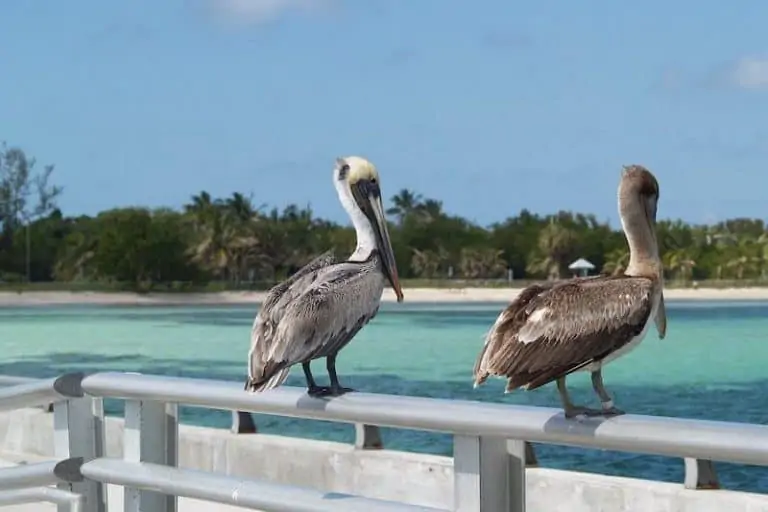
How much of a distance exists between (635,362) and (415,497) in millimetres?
45761

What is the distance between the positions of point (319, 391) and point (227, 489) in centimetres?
29

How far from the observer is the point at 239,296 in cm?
9675

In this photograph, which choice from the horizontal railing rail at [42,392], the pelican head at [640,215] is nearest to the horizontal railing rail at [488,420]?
the horizontal railing rail at [42,392]

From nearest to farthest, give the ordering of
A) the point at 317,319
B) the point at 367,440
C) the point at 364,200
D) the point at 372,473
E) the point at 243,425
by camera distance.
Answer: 1. the point at 317,319
2. the point at 364,200
3. the point at 372,473
4. the point at 367,440
5. the point at 243,425

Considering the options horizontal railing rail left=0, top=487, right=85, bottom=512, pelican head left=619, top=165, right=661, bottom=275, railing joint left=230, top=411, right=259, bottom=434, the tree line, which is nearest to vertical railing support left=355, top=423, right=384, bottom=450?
railing joint left=230, top=411, right=259, bottom=434

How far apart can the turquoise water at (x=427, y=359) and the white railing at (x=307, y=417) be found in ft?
25.4

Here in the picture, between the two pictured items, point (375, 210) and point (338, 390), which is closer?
point (338, 390)

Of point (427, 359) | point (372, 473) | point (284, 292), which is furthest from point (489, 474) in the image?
point (427, 359)

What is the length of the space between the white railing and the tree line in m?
82.4

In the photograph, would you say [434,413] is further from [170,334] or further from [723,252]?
[723,252]

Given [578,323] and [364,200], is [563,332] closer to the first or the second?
[578,323]

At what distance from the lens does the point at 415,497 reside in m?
6.87

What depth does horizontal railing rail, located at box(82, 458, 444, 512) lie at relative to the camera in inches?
107

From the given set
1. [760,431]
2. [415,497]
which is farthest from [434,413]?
[415,497]
